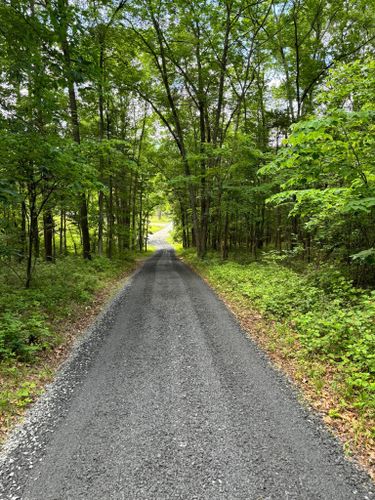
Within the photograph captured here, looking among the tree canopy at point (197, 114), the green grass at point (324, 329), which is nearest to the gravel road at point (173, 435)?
the green grass at point (324, 329)

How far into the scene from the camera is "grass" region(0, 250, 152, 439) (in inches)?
159

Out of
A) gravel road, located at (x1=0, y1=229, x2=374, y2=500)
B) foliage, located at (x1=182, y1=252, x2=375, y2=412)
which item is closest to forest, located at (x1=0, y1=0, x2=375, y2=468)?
foliage, located at (x1=182, y1=252, x2=375, y2=412)

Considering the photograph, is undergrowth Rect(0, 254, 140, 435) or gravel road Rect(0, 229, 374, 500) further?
undergrowth Rect(0, 254, 140, 435)

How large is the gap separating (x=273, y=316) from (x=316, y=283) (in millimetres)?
2078

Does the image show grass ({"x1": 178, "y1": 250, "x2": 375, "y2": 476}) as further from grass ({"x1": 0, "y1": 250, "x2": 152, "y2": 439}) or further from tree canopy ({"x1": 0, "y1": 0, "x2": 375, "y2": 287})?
grass ({"x1": 0, "y1": 250, "x2": 152, "y2": 439})

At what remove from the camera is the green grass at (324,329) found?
392 cm

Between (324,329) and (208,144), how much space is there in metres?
11.8

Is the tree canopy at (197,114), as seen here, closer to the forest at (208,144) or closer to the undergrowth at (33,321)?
the forest at (208,144)

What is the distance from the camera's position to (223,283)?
439 inches

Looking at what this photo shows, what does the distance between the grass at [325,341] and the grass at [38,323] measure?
13.4 feet

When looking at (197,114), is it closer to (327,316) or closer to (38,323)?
(327,316)

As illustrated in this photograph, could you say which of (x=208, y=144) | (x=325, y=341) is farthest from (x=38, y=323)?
(x=208, y=144)

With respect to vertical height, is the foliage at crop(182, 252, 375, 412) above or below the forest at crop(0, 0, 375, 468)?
below

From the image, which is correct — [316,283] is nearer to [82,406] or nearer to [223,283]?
[223,283]
